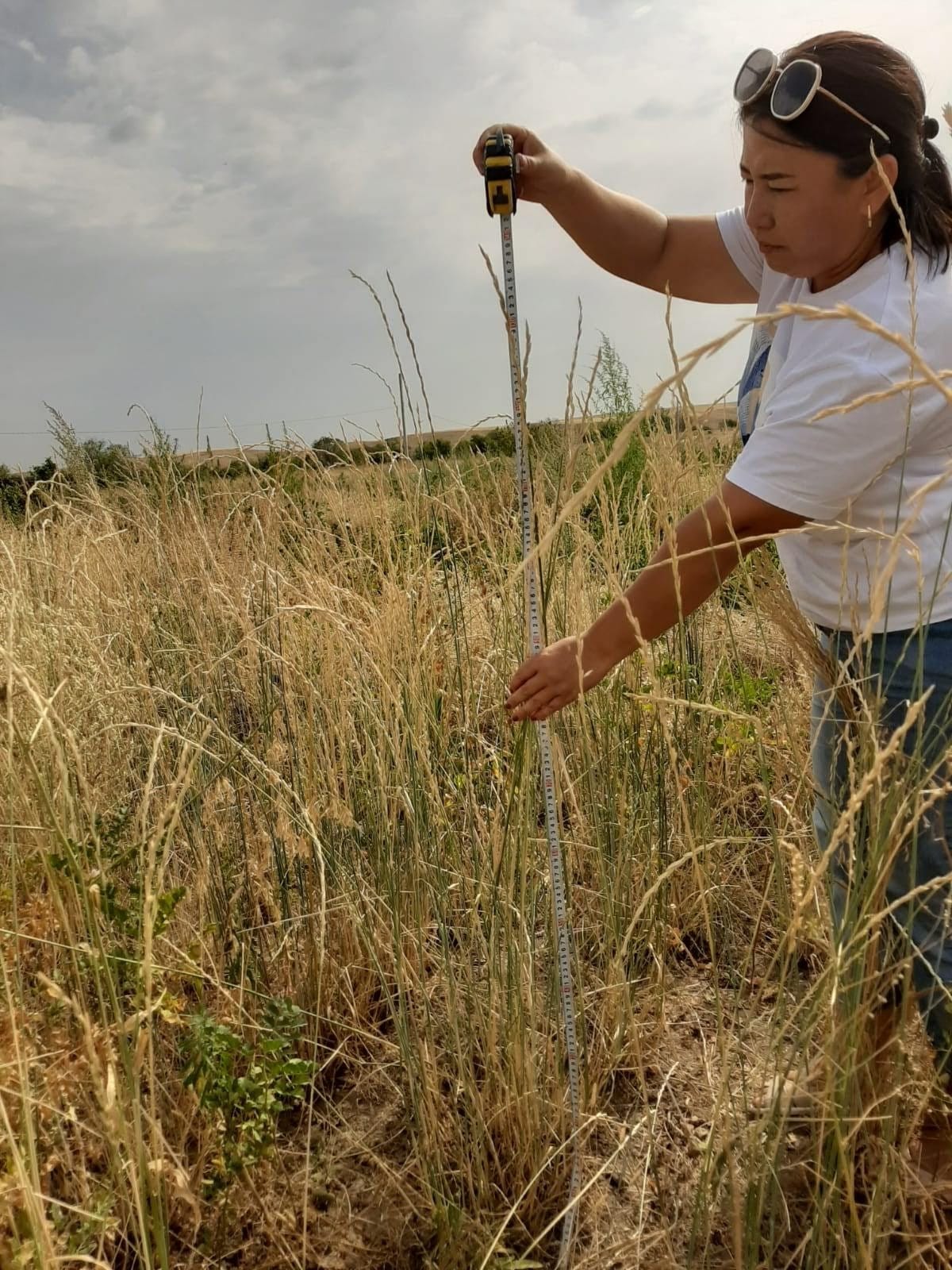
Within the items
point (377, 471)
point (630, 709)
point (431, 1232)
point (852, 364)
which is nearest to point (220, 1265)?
point (431, 1232)

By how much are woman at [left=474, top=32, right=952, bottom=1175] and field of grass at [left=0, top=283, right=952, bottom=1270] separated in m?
0.11

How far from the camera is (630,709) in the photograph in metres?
2.09

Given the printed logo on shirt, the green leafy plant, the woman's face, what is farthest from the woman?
the green leafy plant

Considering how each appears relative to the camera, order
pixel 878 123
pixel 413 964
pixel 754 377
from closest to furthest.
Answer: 1. pixel 878 123
2. pixel 754 377
3. pixel 413 964

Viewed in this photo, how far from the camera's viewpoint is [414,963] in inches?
70.2

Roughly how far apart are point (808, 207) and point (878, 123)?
0.15m

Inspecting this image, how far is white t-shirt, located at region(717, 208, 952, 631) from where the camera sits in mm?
1141

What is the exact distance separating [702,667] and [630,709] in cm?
49

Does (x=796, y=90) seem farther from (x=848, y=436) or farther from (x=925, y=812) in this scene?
(x=925, y=812)

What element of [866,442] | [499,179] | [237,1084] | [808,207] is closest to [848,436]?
[866,442]

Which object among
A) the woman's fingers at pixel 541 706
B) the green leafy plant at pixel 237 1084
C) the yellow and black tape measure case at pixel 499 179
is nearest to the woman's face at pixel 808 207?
the yellow and black tape measure case at pixel 499 179

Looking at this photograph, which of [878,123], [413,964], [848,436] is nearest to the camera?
[848,436]

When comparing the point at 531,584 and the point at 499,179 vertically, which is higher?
the point at 499,179

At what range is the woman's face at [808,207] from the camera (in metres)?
1.24
